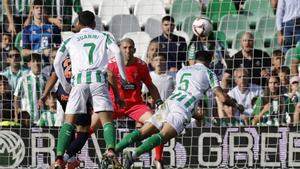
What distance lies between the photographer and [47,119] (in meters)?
15.6

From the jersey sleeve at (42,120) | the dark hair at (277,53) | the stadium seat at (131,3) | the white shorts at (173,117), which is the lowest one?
the jersey sleeve at (42,120)

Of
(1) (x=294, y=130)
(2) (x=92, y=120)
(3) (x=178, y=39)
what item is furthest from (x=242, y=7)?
(2) (x=92, y=120)

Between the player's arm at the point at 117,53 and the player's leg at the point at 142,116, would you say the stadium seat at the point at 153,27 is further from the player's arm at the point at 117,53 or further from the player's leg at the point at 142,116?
the player's arm at the point at 117,53

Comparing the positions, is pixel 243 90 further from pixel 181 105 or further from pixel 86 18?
pixel 86 18

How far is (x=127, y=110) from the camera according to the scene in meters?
14.0

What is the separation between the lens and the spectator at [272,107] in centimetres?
1525

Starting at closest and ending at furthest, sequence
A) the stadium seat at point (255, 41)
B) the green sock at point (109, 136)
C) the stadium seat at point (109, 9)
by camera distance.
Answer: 1. the green sock at point (109, 136)
2. the stadium seat at point (255, 41)
3. the stadium seat at point (109, 9)

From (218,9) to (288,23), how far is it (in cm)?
126

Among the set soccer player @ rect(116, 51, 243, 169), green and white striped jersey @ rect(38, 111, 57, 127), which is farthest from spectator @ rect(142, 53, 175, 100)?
soccer player @ rect(116, 51, 243, 169)

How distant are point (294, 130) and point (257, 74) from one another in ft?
4.67

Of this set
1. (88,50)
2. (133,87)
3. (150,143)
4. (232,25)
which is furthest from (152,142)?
(232,25)

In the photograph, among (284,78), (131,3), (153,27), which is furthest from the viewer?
(131,3)

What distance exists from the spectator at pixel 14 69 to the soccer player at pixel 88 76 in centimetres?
446

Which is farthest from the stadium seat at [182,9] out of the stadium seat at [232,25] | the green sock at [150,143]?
the green sock at [150,143]
